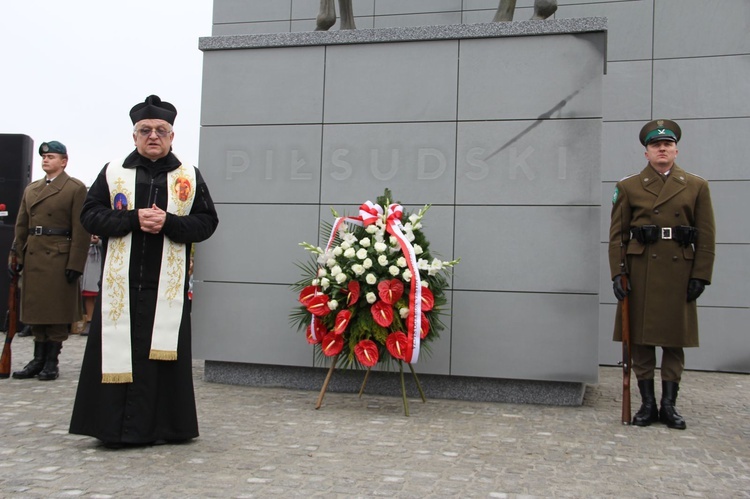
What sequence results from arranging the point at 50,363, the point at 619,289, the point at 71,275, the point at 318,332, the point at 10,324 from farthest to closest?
the point at 50,363, the point at 71,275, the point at 10,324, the point at 318,332, the point at 619,289

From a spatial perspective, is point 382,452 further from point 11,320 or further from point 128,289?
point 11,320

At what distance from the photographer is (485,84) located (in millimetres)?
6641

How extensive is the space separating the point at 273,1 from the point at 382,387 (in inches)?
230

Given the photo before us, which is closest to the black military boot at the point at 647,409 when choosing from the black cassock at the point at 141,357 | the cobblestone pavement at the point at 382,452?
the cobblestone pavement at the point at 382,452

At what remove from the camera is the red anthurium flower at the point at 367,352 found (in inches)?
227

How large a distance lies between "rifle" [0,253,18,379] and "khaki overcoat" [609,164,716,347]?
502cm

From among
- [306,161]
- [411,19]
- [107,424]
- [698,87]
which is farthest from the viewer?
[411,19]

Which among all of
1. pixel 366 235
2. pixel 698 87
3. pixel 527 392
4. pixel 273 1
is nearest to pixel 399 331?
pixel 366 235

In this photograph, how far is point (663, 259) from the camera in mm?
5547

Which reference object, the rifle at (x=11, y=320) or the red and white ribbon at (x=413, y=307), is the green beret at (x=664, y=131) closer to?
the red and white ribbon at (x=413, y=307)

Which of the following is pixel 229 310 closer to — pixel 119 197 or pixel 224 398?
pixel 224 398

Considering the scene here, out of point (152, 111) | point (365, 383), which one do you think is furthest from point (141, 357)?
point (365, 383)

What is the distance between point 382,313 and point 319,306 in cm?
47

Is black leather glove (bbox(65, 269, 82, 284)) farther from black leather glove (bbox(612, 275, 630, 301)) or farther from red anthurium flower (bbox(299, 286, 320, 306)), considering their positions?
black leather glove (bbox(612, 275, 630, 301))
